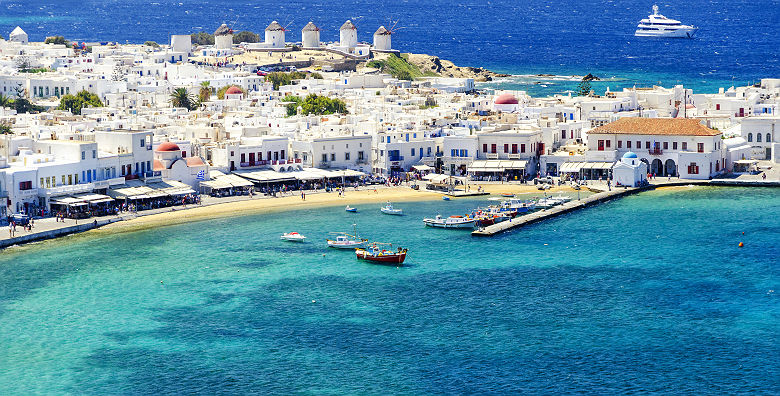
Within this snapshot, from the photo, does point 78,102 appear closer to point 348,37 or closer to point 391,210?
point 391,210

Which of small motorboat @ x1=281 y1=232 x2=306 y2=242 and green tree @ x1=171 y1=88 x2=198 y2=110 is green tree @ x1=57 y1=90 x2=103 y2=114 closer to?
green tree @ x1=171 y1=88 x2=198 y2=110

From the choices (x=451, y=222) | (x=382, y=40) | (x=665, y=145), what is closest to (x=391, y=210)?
(x=451, y=222)

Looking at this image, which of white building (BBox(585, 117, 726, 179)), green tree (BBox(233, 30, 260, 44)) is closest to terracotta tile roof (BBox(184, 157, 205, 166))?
white building (BBox(585, 117, 726, 179))

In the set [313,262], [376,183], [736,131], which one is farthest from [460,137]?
[313,262]

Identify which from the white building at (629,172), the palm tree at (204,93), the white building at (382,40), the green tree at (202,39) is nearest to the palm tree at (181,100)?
the palm tree at (204,93)

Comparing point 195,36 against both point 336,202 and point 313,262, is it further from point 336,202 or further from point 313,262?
point 313,262
